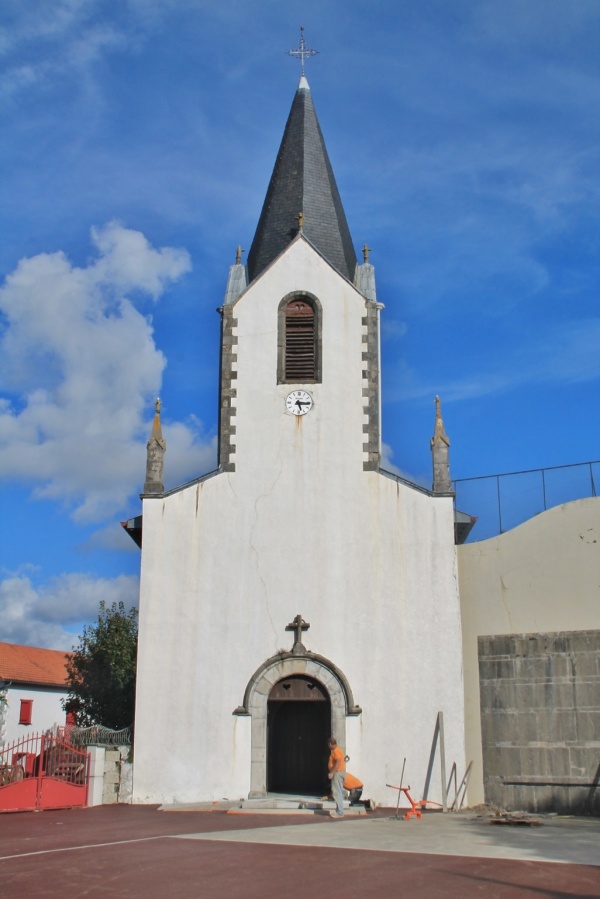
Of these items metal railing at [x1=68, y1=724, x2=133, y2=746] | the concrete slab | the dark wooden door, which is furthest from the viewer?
metal railing at [x1=68, y1=724, x2=133, y2=746]

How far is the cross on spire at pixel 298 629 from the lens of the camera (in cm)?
1795

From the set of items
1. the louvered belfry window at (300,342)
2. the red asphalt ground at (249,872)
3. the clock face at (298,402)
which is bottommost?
the red asphalt ground at (249,872)

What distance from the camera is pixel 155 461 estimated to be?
1958cm

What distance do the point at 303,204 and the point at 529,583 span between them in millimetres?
10326

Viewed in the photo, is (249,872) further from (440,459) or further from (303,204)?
(303,204)

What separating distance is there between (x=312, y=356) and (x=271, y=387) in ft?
3.67

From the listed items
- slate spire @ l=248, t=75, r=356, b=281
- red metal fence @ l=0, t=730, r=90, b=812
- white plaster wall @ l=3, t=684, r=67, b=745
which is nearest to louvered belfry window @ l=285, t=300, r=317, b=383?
slate spire @ l=248, t=75, r=356, b=281

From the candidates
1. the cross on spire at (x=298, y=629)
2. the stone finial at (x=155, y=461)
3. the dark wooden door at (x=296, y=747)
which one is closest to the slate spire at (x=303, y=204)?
the stone finial at (x=155, y=461)

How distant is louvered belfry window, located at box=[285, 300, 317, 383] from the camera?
20062mm

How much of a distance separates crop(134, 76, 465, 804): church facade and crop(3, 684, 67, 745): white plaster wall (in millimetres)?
24721

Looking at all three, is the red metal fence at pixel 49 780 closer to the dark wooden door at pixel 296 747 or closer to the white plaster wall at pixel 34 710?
the dark wooden door at pixel 296 747

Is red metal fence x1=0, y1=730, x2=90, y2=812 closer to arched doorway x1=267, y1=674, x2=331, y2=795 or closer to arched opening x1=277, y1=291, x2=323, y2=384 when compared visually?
arched doorway x1=267, y1=674, x2=331, y2=795

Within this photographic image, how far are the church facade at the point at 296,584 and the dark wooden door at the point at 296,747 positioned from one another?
28 millimetres

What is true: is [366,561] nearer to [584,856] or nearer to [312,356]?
[312,356]
